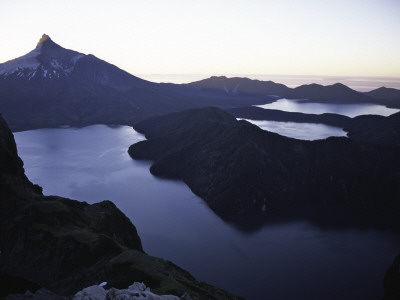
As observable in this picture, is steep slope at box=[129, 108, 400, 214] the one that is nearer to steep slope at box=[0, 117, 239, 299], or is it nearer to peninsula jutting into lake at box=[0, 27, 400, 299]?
peninsula jutting into lake at box=[0, 27, 400, 299]

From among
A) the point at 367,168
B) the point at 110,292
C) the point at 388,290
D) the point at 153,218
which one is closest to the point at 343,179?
the point at 367,168

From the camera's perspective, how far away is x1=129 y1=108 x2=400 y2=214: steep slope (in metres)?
138

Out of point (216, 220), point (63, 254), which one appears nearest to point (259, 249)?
point (216, 220)

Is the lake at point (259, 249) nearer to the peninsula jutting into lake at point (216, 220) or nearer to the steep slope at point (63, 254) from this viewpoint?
the peninsula jutting into lake at point (216, 220)

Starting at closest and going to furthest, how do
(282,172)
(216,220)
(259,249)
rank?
(259,249) → (216,220) → (282,172)

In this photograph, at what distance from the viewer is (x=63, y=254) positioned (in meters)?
60.9

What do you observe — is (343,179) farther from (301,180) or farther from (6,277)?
(6,277)

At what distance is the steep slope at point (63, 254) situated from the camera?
54.2 m

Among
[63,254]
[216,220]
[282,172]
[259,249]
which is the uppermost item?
[63,254]

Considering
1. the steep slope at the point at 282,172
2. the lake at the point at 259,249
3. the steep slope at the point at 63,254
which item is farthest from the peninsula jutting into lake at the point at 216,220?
the steep slope at the point at 282,172

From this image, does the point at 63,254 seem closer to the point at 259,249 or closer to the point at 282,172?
the point at 259,249

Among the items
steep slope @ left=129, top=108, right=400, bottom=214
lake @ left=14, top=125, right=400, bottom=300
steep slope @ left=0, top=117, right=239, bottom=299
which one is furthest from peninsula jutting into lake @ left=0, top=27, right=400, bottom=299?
steep slope @ left=129, top=108, right=400, bottom=214

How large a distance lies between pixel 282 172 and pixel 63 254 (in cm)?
11102

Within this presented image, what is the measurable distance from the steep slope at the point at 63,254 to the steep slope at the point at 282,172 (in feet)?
223
